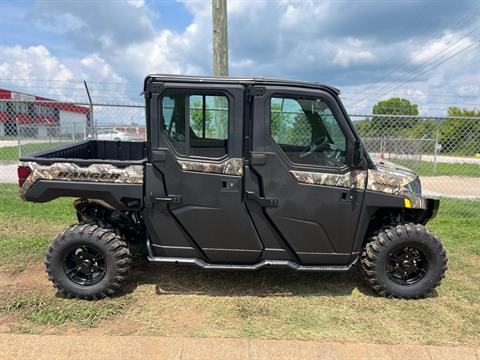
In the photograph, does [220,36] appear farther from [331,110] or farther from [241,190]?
[241,190]

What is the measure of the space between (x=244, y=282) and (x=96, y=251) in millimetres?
1519

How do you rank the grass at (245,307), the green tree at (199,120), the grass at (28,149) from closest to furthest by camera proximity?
the grass at (245,307)
the green tree at (199,120)
the grass at (28,149)

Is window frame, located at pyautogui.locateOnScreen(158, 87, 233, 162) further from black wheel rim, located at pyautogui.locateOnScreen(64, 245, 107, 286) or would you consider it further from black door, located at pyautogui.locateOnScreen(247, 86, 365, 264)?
black wheel rim, located at pyautogui.locateOnScreen(64, 245, 107, 286)

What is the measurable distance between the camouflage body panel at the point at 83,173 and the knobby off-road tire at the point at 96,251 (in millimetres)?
482

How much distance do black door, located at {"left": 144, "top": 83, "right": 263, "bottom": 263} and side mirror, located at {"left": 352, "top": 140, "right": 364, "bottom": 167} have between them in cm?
101

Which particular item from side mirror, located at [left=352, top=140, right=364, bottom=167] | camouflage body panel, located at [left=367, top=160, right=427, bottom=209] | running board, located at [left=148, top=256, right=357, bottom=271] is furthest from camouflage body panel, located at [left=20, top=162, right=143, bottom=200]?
camouflage body panel, located at [left=367, top=160, right=427, bottom=209]

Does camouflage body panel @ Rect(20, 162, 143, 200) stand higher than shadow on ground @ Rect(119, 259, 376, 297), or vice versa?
camouflage body panel @ Rect(20, 162, 143, 200)

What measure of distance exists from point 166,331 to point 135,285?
102 centimetres

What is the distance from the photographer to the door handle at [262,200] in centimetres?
364

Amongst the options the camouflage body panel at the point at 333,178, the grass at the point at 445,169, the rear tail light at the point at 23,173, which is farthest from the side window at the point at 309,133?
the grass at the point at 445,169

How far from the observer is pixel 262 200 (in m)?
3.65

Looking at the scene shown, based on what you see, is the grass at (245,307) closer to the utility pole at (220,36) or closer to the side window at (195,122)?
the side window at (195,122)

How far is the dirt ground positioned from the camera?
10.1 metres

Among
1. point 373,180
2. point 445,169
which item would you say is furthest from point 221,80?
point 445,169
